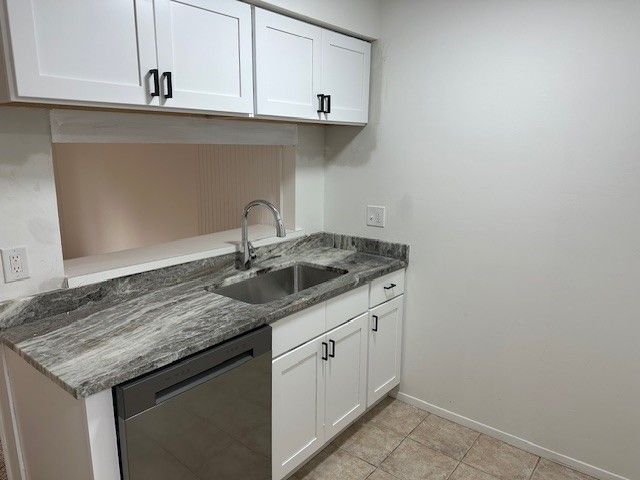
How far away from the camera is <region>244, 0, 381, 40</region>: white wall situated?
6.01 ft

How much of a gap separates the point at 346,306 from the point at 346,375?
35 cm

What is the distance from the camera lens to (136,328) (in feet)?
4.91

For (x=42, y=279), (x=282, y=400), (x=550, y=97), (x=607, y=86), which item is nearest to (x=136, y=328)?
(x=42, y=279)

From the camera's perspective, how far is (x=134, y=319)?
1.57m

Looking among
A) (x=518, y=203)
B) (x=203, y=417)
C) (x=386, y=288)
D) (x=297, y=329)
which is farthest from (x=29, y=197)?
(x=518, y=203)

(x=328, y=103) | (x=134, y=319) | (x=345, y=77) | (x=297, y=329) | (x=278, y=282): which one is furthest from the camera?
(x=278, y=282)

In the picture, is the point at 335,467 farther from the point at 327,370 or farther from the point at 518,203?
the point at 518,203

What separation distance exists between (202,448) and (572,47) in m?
2.10

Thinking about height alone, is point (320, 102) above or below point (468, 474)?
above

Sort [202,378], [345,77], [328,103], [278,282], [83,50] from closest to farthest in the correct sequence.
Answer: [83,50]
[202,378]
[328,103]
[345,77]
[278,282]

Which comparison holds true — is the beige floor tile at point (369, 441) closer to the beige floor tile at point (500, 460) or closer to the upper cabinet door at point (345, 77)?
the beige floor tile at point (500, 460)

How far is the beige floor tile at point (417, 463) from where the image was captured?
2.06m

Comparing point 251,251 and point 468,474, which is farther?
point 251,251

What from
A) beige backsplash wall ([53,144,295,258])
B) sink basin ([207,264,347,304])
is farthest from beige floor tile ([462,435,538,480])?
beige backsplash wall ([53,144,295,258])
